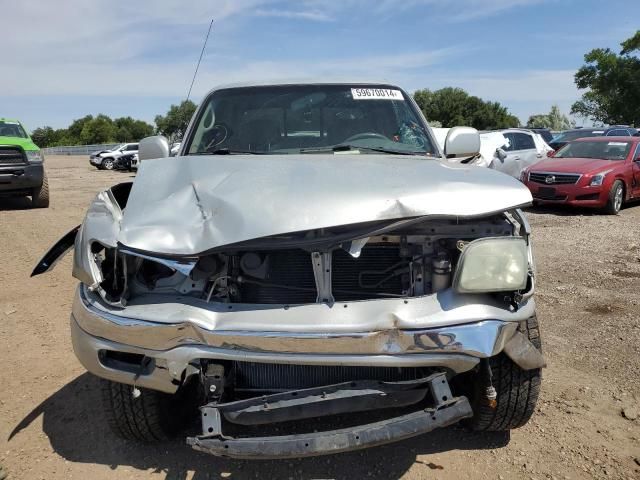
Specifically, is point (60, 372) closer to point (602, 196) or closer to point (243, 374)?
point (243, 374)

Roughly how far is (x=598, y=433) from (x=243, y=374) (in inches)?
75.9

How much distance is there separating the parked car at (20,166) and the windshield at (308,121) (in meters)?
8.58

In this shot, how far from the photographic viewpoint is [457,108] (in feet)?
194

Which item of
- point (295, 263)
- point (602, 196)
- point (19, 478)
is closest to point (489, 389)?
point (295, 263)

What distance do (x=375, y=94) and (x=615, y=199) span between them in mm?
7823

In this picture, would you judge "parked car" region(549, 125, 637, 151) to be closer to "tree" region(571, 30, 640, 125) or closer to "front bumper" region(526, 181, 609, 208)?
"front bumper" region(526, 181, 609, 208)

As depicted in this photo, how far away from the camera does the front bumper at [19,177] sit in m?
10.7

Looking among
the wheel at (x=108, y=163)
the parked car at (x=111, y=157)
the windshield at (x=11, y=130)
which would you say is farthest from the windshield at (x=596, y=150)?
the wheel at (x=108, y=163)

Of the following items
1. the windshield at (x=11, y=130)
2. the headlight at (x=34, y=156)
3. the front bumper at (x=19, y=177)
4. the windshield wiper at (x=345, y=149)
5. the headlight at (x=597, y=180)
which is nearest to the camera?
the windshield wiper at (x=345, y=149)

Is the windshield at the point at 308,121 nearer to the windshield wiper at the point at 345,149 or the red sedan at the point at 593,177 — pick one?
the windshield wiper at the point at 345,149

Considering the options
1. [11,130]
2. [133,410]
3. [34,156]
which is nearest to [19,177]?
[34,156]

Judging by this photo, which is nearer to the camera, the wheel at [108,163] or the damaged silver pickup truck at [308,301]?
the damaged silver pickup truck at [308,301]

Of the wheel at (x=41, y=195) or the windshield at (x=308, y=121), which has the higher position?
the windshield at (x=308, y=121)

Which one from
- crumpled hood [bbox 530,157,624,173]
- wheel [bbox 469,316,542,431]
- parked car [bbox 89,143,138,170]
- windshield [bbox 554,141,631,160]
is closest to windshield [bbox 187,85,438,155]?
wheel [bbox 469,316,542,431]
